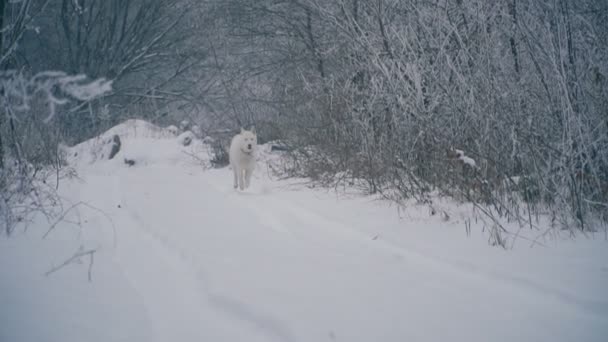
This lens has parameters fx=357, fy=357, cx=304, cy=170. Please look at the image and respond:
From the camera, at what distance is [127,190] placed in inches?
214

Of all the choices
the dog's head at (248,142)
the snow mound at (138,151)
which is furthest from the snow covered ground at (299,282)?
the snow mound at (138,151)

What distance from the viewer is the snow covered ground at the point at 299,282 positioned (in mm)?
1535

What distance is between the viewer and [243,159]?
6109 mm

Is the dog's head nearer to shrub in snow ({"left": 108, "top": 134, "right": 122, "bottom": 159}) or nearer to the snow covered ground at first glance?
the snow covered ground

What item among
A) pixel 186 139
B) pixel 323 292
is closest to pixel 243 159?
pixel 323 292

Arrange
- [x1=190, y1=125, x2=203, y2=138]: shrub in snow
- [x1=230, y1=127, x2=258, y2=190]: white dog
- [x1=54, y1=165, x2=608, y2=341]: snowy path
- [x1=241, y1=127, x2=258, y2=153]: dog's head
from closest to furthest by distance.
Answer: [x1=54, y1=165, x2=608, y2=341]: snowy path
[x1=230, y1=127, x2=258, y2=190]: white dog
[x1=241, y1=127, x2=258, y2=153]: dog's head
[x1=190, y1=125, x2=203, y2=138]: shrub in snow

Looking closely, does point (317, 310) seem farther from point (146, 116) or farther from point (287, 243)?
point (146, 116)

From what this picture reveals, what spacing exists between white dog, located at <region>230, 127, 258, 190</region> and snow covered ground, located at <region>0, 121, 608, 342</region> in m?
2.51

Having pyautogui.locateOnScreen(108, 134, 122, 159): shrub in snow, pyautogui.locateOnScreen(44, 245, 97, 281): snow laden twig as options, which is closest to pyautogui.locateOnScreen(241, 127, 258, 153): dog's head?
pyautogui.locateOnScreen(44, 245, 97, 281): snow laden twig

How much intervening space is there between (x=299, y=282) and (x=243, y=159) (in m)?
4.33

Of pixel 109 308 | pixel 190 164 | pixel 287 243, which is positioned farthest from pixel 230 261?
pixel 190 164

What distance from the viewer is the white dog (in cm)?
603

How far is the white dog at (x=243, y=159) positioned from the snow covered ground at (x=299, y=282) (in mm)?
2510

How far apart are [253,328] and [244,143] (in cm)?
495
